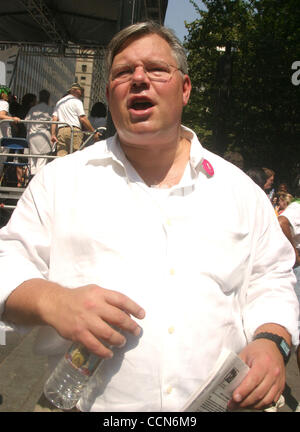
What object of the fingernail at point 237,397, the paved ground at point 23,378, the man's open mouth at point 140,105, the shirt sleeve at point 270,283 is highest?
the man's open mouth at point 140,105

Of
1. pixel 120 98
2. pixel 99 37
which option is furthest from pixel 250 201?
pixel 99 37

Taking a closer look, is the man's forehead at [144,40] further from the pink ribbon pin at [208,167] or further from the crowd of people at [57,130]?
the crowd of people at [57,130]

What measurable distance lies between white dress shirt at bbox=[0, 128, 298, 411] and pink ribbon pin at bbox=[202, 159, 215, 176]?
0.08 feet

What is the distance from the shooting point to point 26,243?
1.52 meters

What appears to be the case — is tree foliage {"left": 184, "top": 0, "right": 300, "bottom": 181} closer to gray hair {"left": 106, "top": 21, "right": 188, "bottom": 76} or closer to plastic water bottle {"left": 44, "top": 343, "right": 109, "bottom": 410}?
gray hair {"left": 106, "top": 21, "right": 188, "bottom": 76}

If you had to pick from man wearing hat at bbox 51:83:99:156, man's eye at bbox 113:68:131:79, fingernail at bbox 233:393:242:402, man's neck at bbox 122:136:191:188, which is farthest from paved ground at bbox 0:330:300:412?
man wearing hat at bbox 51:83:99:156

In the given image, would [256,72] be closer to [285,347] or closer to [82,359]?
[285,347]

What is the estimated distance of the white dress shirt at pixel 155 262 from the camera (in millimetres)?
1474

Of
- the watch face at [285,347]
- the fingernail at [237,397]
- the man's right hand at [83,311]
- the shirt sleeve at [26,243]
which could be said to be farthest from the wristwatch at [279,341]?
the shirt sleeve at [26,243]

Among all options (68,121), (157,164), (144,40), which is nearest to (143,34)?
(144,40)

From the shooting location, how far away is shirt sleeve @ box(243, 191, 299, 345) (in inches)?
63.7

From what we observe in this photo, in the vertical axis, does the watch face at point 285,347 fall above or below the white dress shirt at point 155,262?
below

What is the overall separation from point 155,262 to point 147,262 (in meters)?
0.03

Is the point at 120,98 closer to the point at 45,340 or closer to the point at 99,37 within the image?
the point at 45,340
